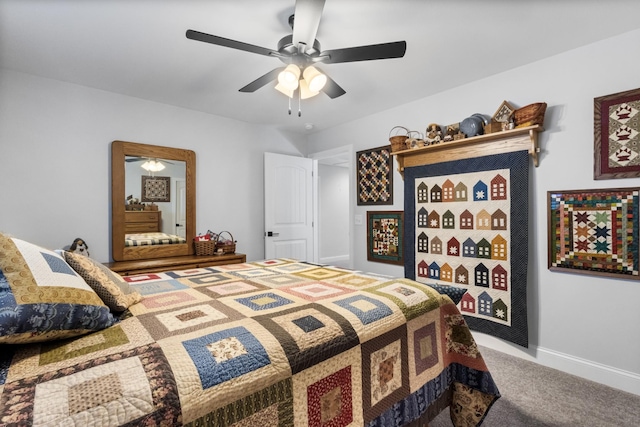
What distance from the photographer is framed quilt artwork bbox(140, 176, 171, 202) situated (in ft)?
10.7

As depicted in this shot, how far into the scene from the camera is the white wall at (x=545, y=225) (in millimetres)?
2098

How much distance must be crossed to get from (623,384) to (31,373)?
10.7ft

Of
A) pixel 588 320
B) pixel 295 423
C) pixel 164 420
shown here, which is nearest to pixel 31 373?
pixel 164 420

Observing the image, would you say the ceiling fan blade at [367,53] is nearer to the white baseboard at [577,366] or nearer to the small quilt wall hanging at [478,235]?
the small quilt wall hanging at [478,235]

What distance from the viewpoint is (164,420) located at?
0.68m

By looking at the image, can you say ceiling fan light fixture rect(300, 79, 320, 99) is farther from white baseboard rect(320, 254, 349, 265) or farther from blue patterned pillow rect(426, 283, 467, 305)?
white baseboard rect(320, 254, 349, 265)

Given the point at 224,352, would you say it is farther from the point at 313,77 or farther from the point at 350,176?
the point at 350,176

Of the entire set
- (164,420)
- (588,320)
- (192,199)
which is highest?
(192,199)

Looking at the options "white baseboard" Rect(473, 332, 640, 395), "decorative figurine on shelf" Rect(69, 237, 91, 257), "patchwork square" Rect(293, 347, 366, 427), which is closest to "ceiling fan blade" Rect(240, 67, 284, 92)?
"patchwork square" Rect(293, 347, 366, 427)

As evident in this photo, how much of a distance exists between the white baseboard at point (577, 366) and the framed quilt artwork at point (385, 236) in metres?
1.26

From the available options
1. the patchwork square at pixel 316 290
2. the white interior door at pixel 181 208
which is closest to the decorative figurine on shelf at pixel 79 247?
the white interior door at pixel 181 208

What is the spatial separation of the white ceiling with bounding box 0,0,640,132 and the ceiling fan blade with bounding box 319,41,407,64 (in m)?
0.24

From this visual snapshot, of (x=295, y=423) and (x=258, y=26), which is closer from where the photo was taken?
(x=295, y=423)

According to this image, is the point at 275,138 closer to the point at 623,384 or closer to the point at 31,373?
the point at 31,373
